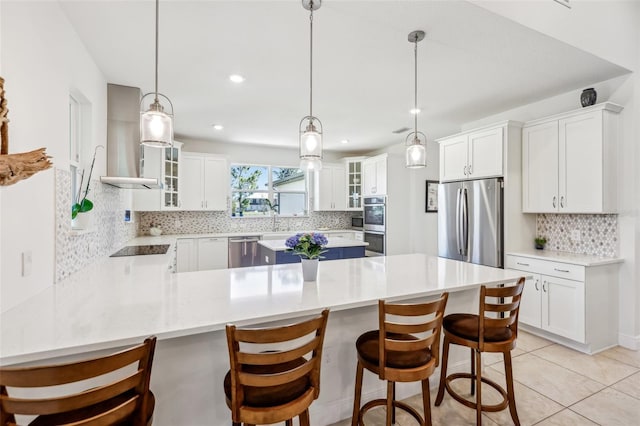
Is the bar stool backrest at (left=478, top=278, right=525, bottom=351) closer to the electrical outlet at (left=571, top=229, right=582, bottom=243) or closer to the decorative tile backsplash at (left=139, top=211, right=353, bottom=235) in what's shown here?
the electrical outlet at (left=571, top=229, right=582, bottom=243)

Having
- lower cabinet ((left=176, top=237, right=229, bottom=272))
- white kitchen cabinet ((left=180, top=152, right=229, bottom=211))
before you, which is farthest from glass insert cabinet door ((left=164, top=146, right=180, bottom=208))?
lower cabinet ((left=176, top=237, right=229, bottom=272))

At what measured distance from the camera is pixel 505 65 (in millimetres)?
2789

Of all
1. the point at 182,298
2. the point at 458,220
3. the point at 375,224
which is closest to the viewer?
the point at 182,298

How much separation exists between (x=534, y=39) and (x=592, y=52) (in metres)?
0.70

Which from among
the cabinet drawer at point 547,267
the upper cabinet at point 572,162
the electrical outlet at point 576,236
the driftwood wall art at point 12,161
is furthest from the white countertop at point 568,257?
the driftwood wall art at point 12,161

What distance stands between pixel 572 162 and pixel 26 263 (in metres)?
4.43

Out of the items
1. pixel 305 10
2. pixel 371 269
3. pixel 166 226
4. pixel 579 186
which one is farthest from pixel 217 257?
pixel 579 186

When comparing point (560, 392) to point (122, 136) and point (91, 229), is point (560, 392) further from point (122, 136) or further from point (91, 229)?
point (122, 136)

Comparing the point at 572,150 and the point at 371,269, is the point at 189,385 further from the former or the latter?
the point at 572,150

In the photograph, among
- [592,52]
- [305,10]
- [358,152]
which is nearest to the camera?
[305,10]

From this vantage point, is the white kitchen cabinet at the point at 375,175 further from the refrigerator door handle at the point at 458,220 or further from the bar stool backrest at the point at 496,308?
the bar stool backrest at the point at 496,308

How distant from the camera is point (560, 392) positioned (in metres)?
2.32

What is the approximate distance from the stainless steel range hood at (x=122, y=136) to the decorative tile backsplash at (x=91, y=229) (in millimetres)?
242

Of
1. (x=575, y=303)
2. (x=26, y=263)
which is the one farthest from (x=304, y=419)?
(x=575, y=303)
